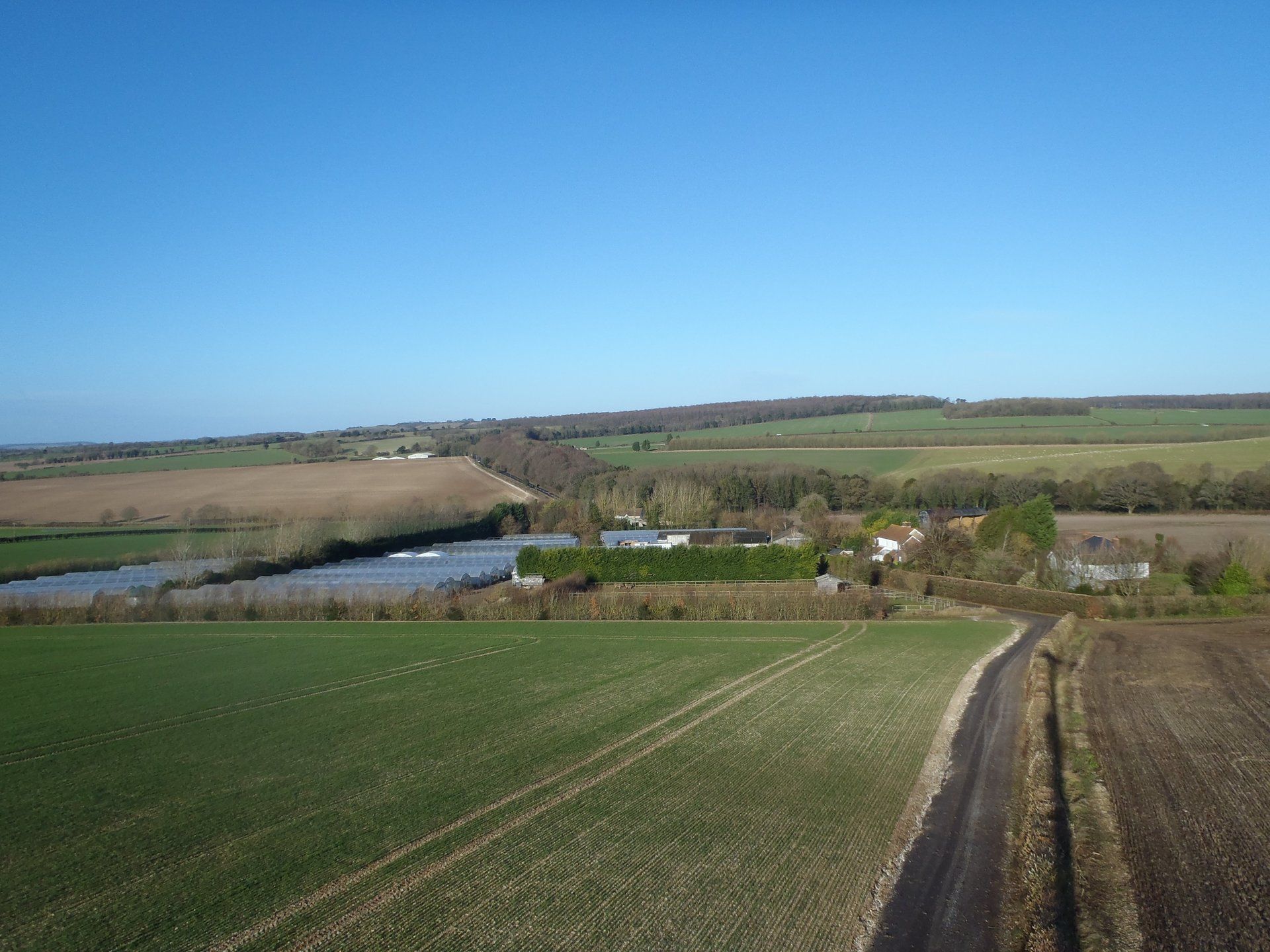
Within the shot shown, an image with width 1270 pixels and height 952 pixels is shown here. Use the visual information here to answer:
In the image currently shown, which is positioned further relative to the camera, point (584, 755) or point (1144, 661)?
point (1144, 661)

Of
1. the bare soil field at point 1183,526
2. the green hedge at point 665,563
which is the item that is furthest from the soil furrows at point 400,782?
the bare soil field at point 1183,526

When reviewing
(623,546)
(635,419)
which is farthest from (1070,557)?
(635,419)

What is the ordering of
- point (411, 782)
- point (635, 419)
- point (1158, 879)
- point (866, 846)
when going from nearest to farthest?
point (1158, 879), point (866, 846), point (411, 782), point (635, 419)

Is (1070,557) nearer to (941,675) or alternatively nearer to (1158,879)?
(941,675)

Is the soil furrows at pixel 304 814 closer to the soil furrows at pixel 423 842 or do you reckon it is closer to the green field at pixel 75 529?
the soil furrows at pixel 423 842

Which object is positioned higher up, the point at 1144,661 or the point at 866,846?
the point at 866,846

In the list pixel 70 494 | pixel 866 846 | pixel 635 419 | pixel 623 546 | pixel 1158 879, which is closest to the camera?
pixel 1158 879
